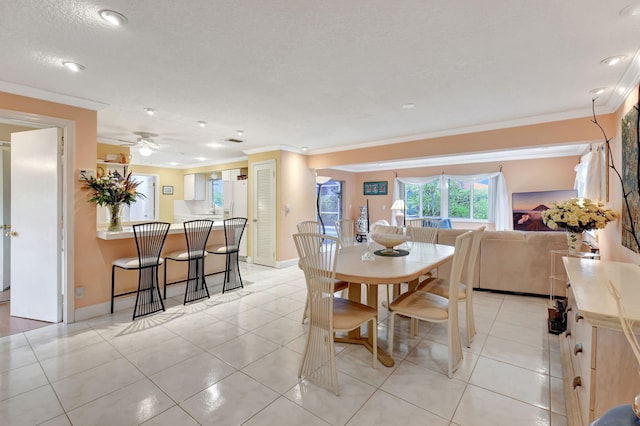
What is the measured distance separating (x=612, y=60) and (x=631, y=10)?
2.55 feet

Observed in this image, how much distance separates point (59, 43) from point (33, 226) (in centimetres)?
227

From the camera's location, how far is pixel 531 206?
6.66 metres

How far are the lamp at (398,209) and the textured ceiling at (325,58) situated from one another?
431 cm

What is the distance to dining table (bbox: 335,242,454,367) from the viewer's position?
6.66ft

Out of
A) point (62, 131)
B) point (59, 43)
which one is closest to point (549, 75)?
point (59, 43)

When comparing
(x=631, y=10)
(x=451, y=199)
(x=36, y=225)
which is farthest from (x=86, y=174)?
(x=451, y=199)

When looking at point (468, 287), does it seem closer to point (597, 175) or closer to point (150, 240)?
point (597, 175)

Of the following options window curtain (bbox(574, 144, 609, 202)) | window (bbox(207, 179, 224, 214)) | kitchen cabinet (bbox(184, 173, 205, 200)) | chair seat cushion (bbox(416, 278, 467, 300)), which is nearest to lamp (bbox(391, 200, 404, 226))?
window curtain (bbox(574, 144, 609, 202))

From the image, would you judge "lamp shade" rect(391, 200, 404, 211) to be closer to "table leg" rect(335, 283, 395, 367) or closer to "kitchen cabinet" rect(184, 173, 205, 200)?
"kitchen cabinet" rect(184, 173, 205, 200)

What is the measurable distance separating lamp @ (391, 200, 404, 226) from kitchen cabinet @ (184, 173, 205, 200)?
5481mm

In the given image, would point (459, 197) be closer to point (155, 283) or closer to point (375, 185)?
point (375, 185)

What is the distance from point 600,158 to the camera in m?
3.61

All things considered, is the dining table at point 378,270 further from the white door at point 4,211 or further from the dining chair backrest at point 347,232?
the white door at point 4,211

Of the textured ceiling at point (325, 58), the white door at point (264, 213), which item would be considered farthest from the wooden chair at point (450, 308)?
the white door at point (264, 213)
